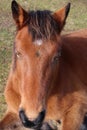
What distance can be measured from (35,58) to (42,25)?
37 centimetres

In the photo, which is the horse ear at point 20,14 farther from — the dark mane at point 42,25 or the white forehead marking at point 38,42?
the white forehead marking at point 38,42

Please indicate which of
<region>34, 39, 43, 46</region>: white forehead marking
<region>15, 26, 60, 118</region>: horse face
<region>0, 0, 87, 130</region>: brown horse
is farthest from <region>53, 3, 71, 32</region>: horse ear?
<region>34, 39, 43, 46</region>: white forehead marking

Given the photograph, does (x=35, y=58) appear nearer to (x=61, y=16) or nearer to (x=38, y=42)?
(x=38, y=42)

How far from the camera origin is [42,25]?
4.17m

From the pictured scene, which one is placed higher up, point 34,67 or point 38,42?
point 38,42

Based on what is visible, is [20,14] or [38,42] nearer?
[38,42]

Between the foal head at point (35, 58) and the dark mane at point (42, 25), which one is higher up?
the dark mane at point (42, 25)

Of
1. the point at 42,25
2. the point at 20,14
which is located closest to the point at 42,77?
the point at 42,25

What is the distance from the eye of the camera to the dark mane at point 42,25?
413 centimetres

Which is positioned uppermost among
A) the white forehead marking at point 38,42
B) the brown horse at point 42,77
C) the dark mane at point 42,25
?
the dark mane at point 42,25

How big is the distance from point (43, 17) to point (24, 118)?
1114 millimetres

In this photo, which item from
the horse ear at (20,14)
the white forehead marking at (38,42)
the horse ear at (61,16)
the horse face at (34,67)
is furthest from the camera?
the horse ear at (61,16)

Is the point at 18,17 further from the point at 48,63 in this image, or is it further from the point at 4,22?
the point at 4,22

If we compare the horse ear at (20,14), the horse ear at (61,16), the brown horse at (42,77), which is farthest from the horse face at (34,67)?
the horse ear at (61,16)
